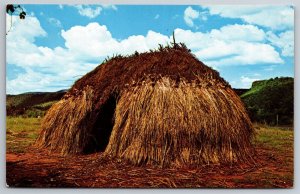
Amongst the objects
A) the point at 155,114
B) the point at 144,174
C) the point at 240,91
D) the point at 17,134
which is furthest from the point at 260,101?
the point at 17,134

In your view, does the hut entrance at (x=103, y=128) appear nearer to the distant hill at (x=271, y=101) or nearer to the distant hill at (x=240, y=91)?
the distant hill at (x=240, y=91)

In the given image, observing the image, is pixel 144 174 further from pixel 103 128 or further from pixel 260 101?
pixel 260 101

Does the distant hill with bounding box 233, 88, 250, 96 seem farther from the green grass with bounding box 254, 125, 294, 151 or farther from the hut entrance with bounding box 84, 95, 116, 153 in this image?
the hut entrance with bounding box 84, 95, 116, 153

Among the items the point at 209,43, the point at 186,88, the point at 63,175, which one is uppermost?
the point at 209,43

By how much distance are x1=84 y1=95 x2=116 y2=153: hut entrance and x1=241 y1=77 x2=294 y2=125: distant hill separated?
5.12 ft

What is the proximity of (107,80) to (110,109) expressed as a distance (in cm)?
38

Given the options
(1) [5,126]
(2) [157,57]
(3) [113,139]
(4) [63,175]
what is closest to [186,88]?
(2) [157,57]

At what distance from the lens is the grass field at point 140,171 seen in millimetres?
6023

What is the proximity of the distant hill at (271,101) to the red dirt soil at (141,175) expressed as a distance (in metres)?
0.39

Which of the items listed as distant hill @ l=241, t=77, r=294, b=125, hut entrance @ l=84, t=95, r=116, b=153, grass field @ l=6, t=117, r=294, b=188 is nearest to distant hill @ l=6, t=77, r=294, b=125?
distant hill @ l=241, t=77, r=294, b=125

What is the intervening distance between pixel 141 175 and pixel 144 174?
0.11ft

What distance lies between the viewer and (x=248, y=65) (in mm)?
6258

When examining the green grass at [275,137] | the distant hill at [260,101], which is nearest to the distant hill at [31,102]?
the distant hill at [260,101]

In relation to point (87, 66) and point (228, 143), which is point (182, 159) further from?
point (87, 66)
